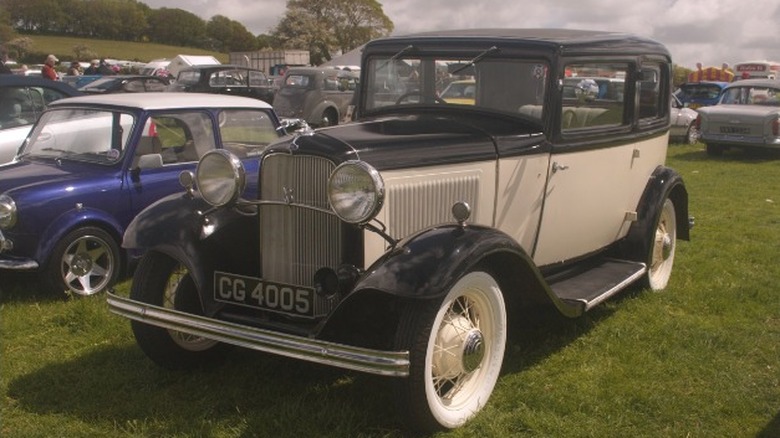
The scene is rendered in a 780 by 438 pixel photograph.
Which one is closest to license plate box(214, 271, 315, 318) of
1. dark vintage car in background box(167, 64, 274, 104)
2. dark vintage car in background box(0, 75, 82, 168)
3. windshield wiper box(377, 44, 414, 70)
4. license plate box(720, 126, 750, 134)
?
windshield wiper box(377, 44, 414, 70)

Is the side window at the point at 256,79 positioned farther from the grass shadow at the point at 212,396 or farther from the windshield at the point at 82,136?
the grass shadow at the point at 212,396

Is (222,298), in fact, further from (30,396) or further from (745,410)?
(745,410)

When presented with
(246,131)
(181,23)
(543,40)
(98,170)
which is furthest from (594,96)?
(181,23)

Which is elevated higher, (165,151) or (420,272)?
(165,151)

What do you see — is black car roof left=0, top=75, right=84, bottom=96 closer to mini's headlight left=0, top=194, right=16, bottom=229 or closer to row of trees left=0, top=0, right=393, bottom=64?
mini's headlight left=0, top=194, right=16, bottom=229

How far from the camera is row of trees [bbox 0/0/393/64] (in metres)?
59.9

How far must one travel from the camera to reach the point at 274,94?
18.8 meters

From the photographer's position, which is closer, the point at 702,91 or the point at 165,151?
the point at 165,151

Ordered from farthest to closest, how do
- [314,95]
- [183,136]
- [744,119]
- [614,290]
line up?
[314,95], [744,119], [183,136], [614,290]

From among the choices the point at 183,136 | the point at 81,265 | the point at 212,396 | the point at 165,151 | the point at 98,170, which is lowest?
the point at 212,396

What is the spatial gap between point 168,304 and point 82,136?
8.35 ft

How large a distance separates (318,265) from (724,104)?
14.3 metres

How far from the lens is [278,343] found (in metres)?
3.18

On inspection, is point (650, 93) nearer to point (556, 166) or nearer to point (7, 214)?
point (556, 166)
